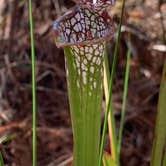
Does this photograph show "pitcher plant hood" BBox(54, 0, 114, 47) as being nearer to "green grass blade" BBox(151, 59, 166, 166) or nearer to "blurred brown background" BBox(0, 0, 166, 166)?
"green grass blade" BBox(151, 59, 166, 166)

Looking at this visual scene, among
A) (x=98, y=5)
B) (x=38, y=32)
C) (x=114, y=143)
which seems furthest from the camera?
(x=38, y=32)

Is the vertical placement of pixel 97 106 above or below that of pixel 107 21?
below

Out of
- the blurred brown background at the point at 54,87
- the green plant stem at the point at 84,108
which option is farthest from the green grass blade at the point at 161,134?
the blurred brown background at the point at 54,87

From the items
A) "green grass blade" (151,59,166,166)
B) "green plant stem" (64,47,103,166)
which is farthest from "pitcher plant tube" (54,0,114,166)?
"green grass blade" (151,59,166,166)

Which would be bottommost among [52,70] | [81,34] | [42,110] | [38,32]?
[42,110]

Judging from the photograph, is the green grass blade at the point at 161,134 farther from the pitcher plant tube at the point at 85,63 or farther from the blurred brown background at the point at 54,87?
the blurred brown background at the point at 54,87

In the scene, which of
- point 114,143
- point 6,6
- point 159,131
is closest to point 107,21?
point 159,131

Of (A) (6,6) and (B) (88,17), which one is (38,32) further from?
(B) (88,17)

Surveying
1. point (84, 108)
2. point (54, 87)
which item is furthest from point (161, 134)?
point (54, 87)
